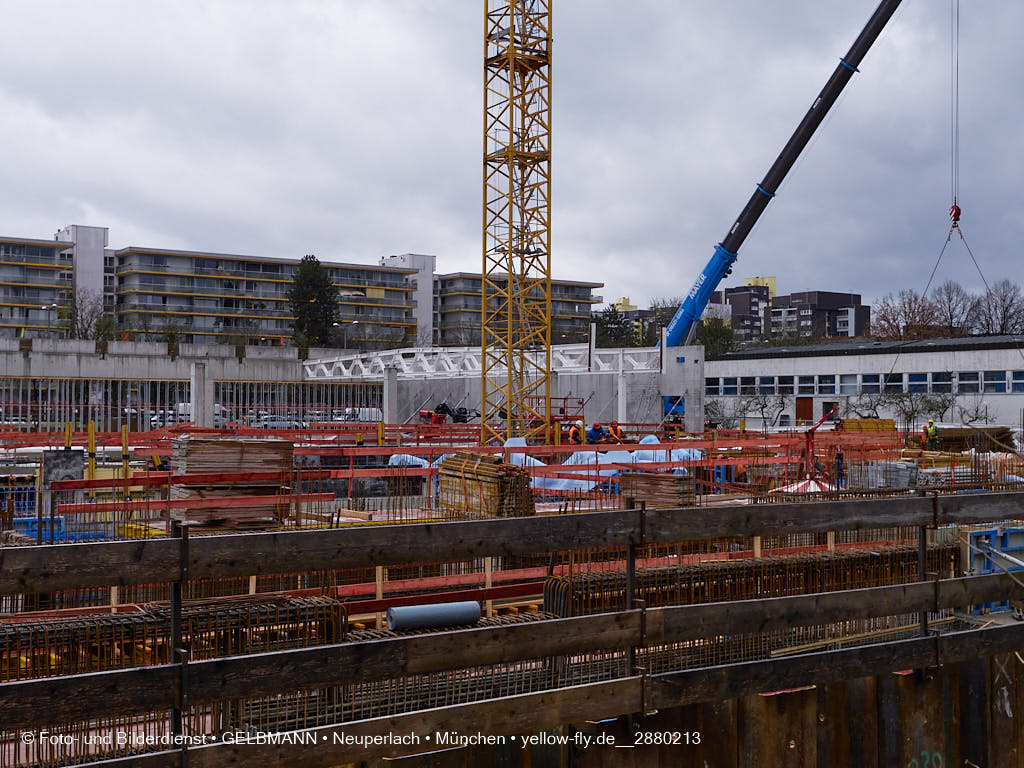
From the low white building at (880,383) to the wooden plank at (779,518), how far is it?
125 feet

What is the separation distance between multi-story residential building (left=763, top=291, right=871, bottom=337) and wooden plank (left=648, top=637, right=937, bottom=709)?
554ft

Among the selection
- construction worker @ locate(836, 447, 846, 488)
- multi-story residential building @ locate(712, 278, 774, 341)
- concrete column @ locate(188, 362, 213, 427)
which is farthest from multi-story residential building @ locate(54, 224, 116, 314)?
multi-story residential building @ locate(712, 278, 774, 341)

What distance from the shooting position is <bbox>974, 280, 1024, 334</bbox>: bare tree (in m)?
98.2

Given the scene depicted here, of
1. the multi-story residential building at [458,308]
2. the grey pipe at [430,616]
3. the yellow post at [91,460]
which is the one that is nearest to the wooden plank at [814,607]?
the grey pipe at [430,616]

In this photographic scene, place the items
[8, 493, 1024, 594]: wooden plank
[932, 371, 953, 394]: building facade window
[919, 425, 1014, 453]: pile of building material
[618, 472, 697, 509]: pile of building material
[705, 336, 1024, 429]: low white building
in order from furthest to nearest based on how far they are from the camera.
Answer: [932, 371, 953, 394]: building facade window < [705, 336, 1024, 429]: low white building < [919, 425, 1014, 453]: pile of building material < [618, 472, 697, 509]: pile of building material < [8, 493, 1024, 594]: wooden plank

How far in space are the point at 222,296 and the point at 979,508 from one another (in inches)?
4400

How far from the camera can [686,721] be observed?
20.5 ft

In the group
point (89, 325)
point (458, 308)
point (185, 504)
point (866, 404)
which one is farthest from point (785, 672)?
point (458, 308)

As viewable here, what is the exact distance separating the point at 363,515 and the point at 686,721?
9.61 m

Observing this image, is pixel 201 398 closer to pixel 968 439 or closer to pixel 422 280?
pixel 968 439

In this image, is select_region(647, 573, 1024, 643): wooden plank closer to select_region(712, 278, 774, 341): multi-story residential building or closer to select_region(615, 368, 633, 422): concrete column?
select_region(615, 368, 633, 422): concrete column

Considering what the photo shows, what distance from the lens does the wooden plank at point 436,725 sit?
474 centimetres

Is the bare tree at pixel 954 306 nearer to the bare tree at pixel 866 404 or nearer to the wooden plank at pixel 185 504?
the bare tree at pixel 866 404

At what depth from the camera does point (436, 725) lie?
17.1 ft
